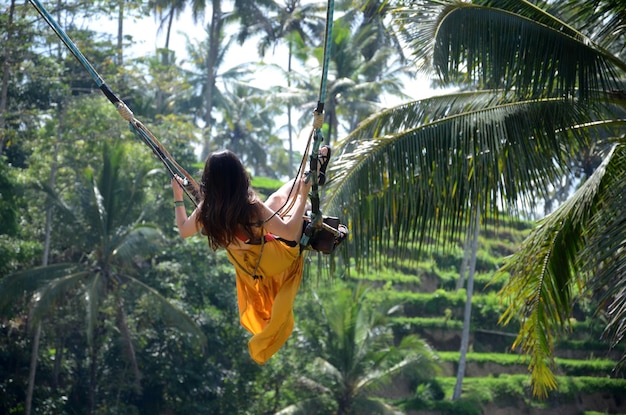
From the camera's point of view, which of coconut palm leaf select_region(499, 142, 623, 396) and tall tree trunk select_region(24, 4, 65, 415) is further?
tall tree trunk select_region(24, 4, 65, 415)

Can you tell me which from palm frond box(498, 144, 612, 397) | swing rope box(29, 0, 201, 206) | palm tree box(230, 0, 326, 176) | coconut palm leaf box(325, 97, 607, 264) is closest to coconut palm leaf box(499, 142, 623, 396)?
palm frond box(498, 144, 612, 397)

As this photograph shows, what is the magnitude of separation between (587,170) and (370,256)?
16.3 meters

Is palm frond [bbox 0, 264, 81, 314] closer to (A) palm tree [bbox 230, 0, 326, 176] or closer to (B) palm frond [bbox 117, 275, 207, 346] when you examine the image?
(B) palm frond [bbox 117, 275, 207, 346]

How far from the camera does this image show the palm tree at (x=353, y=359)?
1852cm

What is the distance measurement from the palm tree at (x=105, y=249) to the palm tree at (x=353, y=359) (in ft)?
8.60

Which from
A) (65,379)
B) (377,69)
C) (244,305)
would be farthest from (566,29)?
(377,69)

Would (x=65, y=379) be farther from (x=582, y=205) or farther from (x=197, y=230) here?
(x=197, y=230)

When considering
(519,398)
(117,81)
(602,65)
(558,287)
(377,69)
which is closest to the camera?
(602,65)

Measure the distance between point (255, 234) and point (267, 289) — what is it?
461mm

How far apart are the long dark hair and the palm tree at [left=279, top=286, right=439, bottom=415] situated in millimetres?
14345

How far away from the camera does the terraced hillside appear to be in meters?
20.9

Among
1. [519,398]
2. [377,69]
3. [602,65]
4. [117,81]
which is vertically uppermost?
[377,69]

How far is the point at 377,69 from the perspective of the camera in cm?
2675

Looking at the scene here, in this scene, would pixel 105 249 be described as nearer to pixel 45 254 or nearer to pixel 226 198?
pixel 45 254
